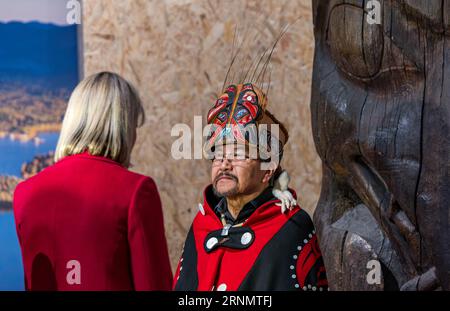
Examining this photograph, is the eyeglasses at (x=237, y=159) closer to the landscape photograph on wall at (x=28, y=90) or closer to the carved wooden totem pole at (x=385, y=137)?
the carved wooden totem pole at (x=385, y=137)

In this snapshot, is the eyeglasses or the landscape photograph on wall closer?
the eyeglasses

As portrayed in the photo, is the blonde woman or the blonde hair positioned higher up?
the blonde hair

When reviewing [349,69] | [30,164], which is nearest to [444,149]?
[349,69]

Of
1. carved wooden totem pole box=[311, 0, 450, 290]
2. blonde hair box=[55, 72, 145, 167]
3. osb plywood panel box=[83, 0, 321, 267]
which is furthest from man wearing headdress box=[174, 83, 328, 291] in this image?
osb plywood panel box=[83, 0, 321, 267]

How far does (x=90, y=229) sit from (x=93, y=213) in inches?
2.1

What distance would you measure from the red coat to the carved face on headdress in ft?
1.01

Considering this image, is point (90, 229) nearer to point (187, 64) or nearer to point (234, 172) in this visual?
point (234, 172)

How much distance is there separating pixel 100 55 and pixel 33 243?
1596mm

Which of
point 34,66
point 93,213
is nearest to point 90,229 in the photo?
point 93,213

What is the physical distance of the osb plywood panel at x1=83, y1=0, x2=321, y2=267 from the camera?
438cm

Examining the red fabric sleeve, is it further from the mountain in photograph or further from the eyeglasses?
the mountain in photograph

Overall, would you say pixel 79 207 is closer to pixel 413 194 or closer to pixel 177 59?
pixel 413 194

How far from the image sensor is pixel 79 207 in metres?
3.11

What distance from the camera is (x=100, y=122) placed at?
320 cm
